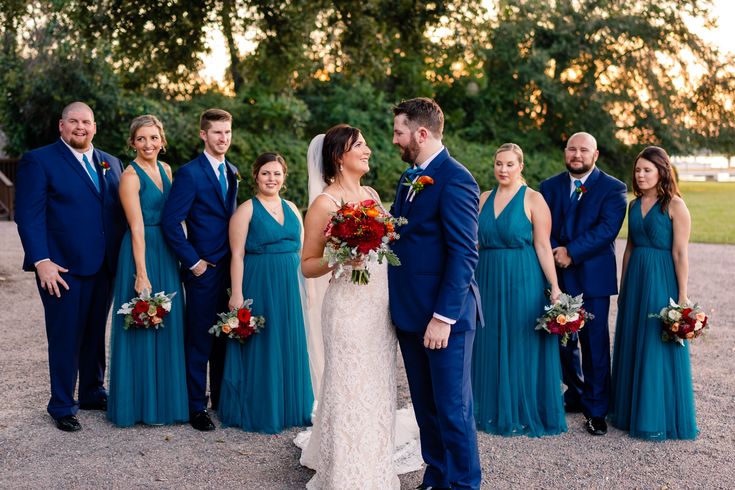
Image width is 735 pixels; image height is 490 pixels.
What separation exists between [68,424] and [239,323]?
1581 mm

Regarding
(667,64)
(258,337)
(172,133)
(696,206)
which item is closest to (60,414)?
(258,337)

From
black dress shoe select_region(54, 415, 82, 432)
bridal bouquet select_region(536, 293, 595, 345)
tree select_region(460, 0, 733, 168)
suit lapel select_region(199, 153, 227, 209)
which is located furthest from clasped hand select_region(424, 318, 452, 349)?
tree select_region(460, 0, 733, 168)

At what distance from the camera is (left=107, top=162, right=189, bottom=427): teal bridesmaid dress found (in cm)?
602

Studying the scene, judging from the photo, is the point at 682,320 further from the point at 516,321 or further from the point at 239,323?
the point at 239,323

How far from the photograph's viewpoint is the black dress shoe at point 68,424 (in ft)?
19.4

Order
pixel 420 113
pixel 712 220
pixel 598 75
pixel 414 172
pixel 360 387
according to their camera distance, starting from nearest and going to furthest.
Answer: pixel 420 113
pixel 414 172
pixel 360 387
pixel 712 220
pixel 598 75

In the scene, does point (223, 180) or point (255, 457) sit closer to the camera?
point (255, 457)

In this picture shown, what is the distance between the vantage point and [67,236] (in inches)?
234

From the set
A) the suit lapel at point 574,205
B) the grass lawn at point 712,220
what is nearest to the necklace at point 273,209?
the suit lapel at point 574,205

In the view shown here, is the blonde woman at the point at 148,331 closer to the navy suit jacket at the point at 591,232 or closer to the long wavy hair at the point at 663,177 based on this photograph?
the navy suit jacket at the point at 591,232

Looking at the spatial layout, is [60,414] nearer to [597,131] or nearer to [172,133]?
[172,133]

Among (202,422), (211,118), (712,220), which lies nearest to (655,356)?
(202,422)

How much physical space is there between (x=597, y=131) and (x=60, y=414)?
38.9m

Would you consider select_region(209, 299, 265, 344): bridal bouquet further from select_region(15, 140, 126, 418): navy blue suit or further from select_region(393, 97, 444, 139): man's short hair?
select_region(393, 97, 444, 139): man's short hair
